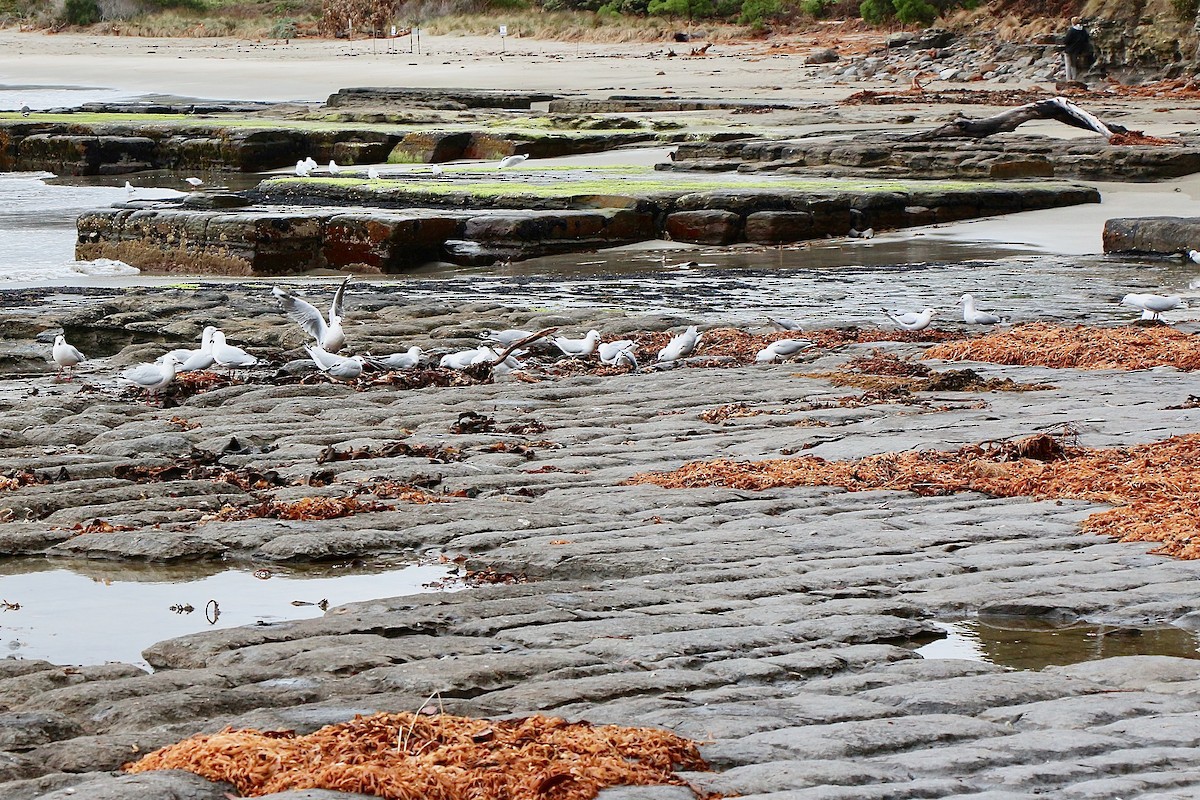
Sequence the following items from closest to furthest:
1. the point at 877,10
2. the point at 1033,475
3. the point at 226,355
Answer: the point at 1033,475 < the point at 226,355 < the point at 877,10

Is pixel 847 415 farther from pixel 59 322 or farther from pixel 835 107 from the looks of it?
pixel 835 107

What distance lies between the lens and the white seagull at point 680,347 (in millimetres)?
9617

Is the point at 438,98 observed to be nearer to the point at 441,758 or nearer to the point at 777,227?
the point at 777,227

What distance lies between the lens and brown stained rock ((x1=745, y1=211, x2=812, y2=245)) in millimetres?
16531

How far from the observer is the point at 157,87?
48969 millimetres

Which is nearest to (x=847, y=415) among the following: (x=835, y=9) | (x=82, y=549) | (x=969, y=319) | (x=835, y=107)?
(x=969, y=319)

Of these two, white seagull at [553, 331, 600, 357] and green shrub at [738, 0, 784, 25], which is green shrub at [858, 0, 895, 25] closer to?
green shrub at [738, 0, 784, 25]

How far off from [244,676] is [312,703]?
1.13ft

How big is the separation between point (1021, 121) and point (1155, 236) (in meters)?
10.6

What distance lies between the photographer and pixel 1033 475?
6.32m

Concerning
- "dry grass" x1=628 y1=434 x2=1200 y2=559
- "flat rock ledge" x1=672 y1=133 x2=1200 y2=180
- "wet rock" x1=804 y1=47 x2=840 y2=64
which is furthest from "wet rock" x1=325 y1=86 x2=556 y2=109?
"dry grass" x1=628 y1=434 x2=1200 y2=559

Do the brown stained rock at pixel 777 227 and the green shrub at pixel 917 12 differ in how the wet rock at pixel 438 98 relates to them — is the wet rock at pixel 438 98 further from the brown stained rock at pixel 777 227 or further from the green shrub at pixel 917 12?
the brown stained rock at pixel 777 227

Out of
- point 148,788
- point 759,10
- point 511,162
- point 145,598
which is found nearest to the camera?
point 148,788

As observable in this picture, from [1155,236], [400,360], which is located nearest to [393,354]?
[400,360]
